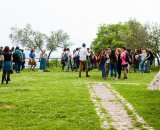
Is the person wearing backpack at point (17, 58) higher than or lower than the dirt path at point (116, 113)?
higher

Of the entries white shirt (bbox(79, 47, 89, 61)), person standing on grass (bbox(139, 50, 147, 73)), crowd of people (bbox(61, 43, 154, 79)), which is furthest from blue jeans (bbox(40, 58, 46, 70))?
white shirt (bbox(79, 47, 89, 61))

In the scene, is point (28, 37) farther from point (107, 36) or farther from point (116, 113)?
point (116, 113)

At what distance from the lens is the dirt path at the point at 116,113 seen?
30.8 ft

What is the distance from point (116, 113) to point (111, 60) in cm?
1411

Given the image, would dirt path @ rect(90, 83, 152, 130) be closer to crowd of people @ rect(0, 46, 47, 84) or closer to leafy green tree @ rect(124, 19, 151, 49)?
crowd of people @ rect(0, 46, 47, 84)

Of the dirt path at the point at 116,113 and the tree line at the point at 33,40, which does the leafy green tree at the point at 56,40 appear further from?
the dirt path at the point at 116,113

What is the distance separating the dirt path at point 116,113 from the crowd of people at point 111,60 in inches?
396

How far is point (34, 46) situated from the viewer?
11381 cm

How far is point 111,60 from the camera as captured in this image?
2511 cm

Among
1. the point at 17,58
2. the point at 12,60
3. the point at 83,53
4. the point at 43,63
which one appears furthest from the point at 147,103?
the point at 43,63

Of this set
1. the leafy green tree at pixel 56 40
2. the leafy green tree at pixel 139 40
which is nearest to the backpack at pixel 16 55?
the leafy green tree at pixel 139 40

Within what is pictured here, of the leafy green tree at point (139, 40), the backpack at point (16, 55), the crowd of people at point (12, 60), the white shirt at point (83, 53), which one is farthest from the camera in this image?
the leafy green tree at point (139, 40)

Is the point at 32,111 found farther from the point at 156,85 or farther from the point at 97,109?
the point at 156,85

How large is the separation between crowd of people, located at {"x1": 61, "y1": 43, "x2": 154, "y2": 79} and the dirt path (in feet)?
33.0
